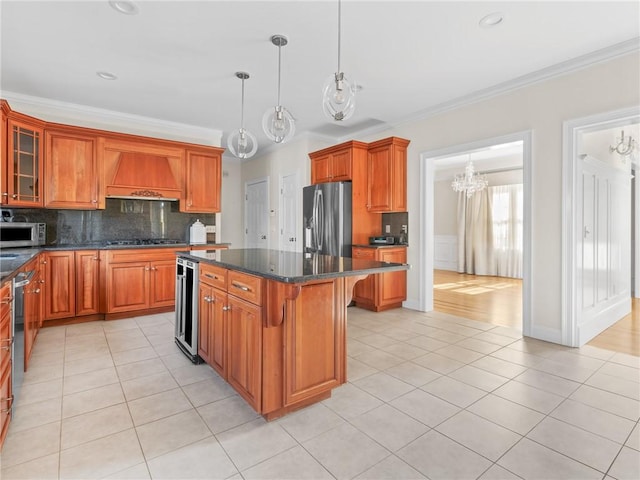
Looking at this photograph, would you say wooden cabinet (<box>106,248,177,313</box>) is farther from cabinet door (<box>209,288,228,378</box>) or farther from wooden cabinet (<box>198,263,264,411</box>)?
cabinet door (<box>209,288,228,378</box>)

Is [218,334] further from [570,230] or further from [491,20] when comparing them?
[570,230]

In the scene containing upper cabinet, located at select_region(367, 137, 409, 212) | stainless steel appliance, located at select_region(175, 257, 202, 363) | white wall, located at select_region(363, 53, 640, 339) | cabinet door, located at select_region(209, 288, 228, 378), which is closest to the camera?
cabinet door, located at select_region(209, 288, 228, 378)

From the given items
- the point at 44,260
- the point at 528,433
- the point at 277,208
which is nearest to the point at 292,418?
the point at 528,433

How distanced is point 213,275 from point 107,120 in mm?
3461

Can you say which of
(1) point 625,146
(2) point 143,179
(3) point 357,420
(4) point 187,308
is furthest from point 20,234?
(1) point 625,146

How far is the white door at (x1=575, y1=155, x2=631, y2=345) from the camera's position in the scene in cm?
333

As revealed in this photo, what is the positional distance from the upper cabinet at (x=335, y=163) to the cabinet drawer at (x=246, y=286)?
2.98m

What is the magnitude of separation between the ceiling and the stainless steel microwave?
153cm

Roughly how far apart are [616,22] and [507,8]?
3.02 ft

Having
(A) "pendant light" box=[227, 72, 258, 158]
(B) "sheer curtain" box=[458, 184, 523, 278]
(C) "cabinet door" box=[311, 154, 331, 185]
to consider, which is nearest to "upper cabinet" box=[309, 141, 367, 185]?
(C) "cabinet door" box=[311, 154, 331, 185]

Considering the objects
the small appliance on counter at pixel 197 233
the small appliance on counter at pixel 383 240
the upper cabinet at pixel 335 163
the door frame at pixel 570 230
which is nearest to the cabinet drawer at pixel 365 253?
the small appliance on counter at pixel 383 240

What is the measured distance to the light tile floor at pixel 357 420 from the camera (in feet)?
5.20

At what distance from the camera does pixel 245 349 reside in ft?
6.79

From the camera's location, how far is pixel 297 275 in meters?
1.70
